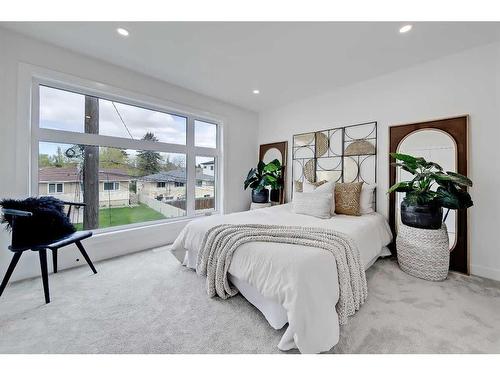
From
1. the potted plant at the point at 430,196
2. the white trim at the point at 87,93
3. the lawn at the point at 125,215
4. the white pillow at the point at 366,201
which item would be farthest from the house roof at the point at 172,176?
the potted plant at the point at 430,196

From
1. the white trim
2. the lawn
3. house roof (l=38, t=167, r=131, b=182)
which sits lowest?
the lawn

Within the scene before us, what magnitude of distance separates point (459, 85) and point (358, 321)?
2.73 metres

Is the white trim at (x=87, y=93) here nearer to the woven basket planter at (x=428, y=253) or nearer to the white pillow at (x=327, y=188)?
the white pillow at (x=327, y=188)

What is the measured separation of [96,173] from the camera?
2.66 meters

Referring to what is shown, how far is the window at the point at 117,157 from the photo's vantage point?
92.1 inches

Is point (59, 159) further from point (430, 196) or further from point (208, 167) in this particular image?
point (430, 196)

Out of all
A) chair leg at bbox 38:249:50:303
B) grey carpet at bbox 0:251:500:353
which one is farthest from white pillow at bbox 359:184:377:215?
chair leg at bbox 38:249:50:303

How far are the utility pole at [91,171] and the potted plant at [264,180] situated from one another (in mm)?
2351

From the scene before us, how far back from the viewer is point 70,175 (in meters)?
2.48

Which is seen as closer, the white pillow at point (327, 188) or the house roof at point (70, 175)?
the house roof at point (70, 175)

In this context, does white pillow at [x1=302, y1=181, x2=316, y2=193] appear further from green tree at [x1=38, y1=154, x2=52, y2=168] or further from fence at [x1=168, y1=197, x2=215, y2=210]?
green tree at [x1=38, y1=154, x2=52, y2=168]

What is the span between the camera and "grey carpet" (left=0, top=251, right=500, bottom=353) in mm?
1256
